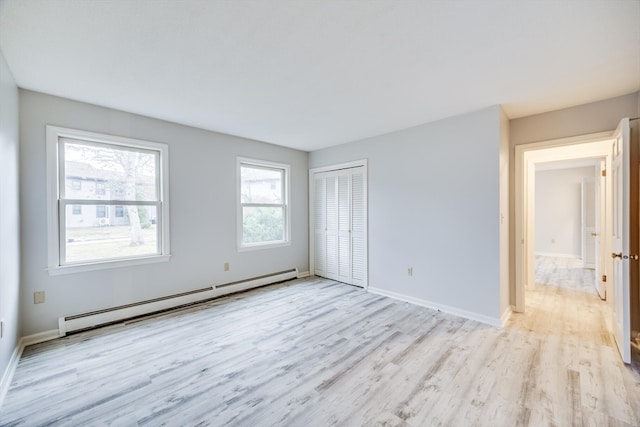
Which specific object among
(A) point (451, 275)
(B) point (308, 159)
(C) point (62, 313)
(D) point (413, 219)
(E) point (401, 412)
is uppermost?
(B) point (308, 159)

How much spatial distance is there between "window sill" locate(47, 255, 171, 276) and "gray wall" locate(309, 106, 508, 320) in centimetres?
300

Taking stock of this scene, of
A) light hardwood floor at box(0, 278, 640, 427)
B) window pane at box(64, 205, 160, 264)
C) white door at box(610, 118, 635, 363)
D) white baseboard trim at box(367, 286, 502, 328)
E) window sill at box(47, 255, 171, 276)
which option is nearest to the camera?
light hardwood floor at box(0, 278, 640, 427)

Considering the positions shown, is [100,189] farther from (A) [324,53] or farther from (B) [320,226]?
(B) [320,226]

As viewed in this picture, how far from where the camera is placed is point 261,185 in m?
4.54

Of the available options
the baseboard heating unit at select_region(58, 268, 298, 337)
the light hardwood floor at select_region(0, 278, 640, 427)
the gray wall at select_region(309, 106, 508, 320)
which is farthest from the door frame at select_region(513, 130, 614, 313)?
the baseboard heating unit at select_region(58, 268, 298, 337)

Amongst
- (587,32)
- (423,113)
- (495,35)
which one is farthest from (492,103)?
(495,35)

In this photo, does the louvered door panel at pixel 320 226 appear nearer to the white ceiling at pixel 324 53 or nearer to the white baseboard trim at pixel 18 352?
the white ceiling at pixel 324 53

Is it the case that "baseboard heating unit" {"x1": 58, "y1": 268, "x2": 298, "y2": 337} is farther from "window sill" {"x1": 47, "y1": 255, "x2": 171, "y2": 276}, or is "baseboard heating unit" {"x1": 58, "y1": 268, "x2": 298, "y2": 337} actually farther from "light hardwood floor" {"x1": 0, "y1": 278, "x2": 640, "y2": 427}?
"window sill" {"x1": 47, "y1": 255, "x2": 171, "y2": 276}

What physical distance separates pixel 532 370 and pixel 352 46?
2840mm

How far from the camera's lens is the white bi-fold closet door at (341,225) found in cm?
430

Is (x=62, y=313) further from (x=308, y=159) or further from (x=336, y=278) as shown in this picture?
(x=308, y=159)

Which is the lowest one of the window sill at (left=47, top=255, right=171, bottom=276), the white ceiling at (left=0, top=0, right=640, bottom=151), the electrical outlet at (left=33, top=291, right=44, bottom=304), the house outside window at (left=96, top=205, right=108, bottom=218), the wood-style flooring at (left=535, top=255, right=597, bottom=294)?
the wood-style flooring at (left=535, top=255, right=597, bottom=294)

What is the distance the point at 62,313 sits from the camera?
8.82 feet

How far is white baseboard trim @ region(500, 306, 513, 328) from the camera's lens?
114 inches
